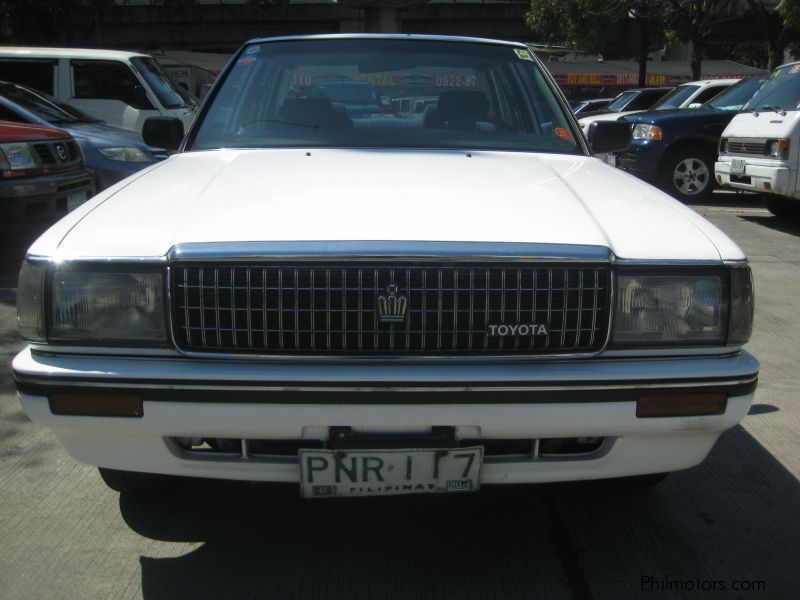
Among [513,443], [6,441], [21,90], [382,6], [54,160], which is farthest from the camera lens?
[382,6]

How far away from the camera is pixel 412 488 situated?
2.42m

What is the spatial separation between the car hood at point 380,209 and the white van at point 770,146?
6.24 m

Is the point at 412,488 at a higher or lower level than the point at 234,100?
lower

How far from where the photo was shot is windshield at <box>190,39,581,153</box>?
358 centimetres

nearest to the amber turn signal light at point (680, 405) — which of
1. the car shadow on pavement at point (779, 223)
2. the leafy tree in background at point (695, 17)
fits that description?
the car shadow on pavement at point (779, 223)

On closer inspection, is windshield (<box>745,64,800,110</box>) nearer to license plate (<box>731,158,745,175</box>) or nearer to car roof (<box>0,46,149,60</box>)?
license plate (<box>731,158,745,175</box>)

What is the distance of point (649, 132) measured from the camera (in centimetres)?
1103

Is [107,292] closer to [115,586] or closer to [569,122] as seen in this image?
[115,586]

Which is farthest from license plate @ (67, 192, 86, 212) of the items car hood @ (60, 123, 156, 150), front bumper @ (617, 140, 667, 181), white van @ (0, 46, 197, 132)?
front bumper @ (617, 140, 667, 181)

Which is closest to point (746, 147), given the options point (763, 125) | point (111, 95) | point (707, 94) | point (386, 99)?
point (763, 125)

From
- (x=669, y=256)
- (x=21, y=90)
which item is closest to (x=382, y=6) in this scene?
(x=21, y=90)

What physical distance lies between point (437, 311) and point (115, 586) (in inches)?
50.6

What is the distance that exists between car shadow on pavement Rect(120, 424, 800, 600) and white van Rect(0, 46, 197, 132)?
9317 millimetres

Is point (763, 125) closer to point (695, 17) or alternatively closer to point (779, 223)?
point (779, 223)
